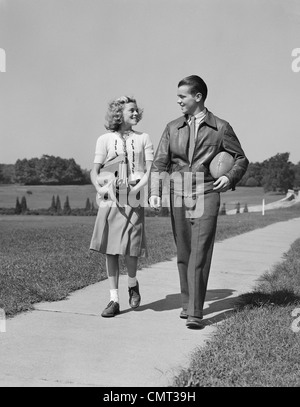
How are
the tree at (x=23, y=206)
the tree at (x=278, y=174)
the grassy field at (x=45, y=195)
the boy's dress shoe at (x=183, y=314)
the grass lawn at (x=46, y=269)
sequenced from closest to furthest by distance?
the boy's dress shoe at (x=183, y=314)
the grass lawn at (x=46, y=269)
the tree at (x=23, y=206)
the grassy field at (x=45, y=195)
the tree at (x=278, y=174)

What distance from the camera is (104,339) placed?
463 centimetres

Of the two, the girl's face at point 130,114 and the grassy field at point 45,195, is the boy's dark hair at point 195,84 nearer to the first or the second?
the girl's face at point 130,114

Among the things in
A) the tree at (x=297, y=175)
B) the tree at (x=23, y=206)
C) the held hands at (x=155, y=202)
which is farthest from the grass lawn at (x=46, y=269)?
the tree at (x=297, y=175)

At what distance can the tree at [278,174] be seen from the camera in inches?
3103

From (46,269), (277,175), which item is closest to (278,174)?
(277,175)

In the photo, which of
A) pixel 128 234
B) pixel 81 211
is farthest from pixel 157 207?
pixel 81 211

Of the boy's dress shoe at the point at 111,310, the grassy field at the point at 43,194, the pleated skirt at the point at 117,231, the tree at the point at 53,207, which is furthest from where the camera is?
the grassy field at the point at 43,194

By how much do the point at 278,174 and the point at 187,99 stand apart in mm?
76568

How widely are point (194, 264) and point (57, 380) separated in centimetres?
199

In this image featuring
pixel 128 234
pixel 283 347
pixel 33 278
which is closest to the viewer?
pixel 283 347

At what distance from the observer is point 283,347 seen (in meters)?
4.47

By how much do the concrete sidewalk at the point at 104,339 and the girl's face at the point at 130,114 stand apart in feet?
5.63

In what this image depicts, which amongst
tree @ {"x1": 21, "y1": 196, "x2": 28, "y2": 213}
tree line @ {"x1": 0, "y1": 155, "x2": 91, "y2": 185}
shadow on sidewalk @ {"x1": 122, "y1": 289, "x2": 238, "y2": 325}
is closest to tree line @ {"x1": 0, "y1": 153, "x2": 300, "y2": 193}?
tree line @ {"x1": 0, "y1": 155, "x2": 91, "y2": 185}
